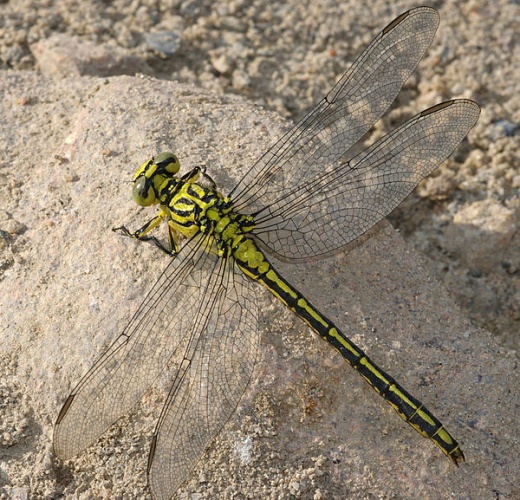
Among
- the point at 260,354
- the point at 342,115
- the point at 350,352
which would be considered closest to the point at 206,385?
the point at 260,354

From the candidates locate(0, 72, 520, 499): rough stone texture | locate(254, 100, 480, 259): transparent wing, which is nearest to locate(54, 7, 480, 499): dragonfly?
locate(254, 100, 480, 259): transparent wing

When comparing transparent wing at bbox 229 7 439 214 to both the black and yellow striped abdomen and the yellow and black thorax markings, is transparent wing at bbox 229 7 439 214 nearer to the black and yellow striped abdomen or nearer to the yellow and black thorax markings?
the yellow and black thorax markings

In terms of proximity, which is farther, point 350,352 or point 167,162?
point 167,162

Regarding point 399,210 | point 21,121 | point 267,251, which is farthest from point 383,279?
point 21,121

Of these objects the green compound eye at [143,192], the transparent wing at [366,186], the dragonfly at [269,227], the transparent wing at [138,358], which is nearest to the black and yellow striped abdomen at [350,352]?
the dragonfly at [269,227]

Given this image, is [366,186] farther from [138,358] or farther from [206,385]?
[138,358]

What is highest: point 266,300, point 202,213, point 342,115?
point 202,213

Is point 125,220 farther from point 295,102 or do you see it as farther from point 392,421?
point 295,102
